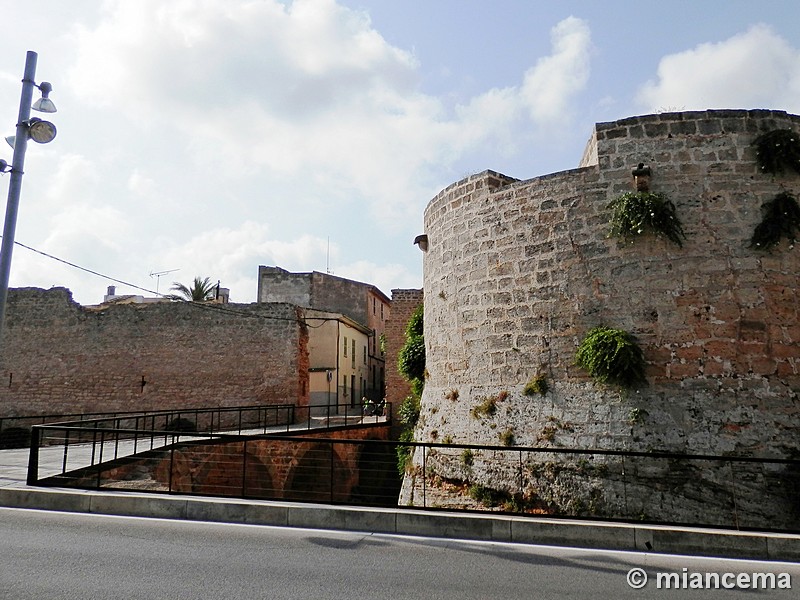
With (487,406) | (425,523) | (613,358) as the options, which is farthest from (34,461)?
(613,358)

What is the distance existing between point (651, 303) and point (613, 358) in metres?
1.08

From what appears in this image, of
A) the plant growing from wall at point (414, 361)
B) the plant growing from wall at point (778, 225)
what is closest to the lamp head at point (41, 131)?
the plant growing from wall at point (414, 361)

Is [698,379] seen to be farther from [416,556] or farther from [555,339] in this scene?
[416,556]

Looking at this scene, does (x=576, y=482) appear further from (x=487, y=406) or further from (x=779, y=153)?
(x=779, y=153)

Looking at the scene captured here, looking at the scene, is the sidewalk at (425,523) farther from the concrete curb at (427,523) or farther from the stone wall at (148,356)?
the stone wall at (148,356)

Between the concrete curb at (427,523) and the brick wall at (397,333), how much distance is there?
1408 cm

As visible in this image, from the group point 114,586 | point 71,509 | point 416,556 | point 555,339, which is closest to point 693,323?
point 555,339

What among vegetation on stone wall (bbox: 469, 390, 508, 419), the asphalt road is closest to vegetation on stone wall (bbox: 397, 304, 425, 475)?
vegetation on stone wall (bbox: 469, 390, 508, 419)

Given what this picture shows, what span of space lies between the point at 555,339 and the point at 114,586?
278 inches

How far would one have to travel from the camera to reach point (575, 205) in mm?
10023

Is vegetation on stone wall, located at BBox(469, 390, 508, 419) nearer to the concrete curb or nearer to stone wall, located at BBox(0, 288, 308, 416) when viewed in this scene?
the concrete curb

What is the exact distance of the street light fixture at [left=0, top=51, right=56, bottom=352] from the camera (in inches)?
377

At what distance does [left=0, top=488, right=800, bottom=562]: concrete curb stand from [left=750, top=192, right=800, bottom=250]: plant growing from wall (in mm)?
4676

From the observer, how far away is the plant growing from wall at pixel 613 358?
9.01 metres
